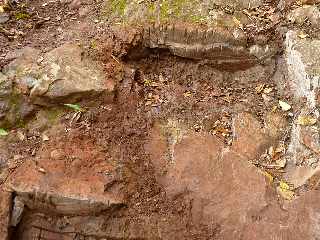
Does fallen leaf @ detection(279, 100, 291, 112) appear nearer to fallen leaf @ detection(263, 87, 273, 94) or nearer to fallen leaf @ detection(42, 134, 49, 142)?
fallen leaf @ detection(263, 87, 273, 94)

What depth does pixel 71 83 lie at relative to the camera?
5547 millimetres

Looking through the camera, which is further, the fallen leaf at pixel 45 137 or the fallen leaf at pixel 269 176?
the fallen leaf at pixel 45 137

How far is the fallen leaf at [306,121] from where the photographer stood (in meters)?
5.36

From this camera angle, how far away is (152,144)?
551cm

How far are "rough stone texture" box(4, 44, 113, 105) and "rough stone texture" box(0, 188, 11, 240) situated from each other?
4.07ft

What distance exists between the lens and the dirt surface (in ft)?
16.7

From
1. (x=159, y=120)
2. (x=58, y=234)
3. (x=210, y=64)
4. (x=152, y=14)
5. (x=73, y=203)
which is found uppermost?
(x=152, y=14)

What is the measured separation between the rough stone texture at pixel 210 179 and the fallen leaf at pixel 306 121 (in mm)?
840

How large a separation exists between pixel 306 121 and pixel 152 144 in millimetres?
1919

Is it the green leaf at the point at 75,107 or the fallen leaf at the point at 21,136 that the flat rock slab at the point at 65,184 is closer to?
the fallen leaf at the point at 21,136

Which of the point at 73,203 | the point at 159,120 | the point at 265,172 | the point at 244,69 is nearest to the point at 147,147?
the point at 159,120

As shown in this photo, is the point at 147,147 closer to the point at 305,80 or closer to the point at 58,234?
the point at 58,234

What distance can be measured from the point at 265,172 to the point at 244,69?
1.63 meters

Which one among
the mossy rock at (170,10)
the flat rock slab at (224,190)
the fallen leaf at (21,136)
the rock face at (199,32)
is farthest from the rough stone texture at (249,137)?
the fallen leaf at (21,136)
